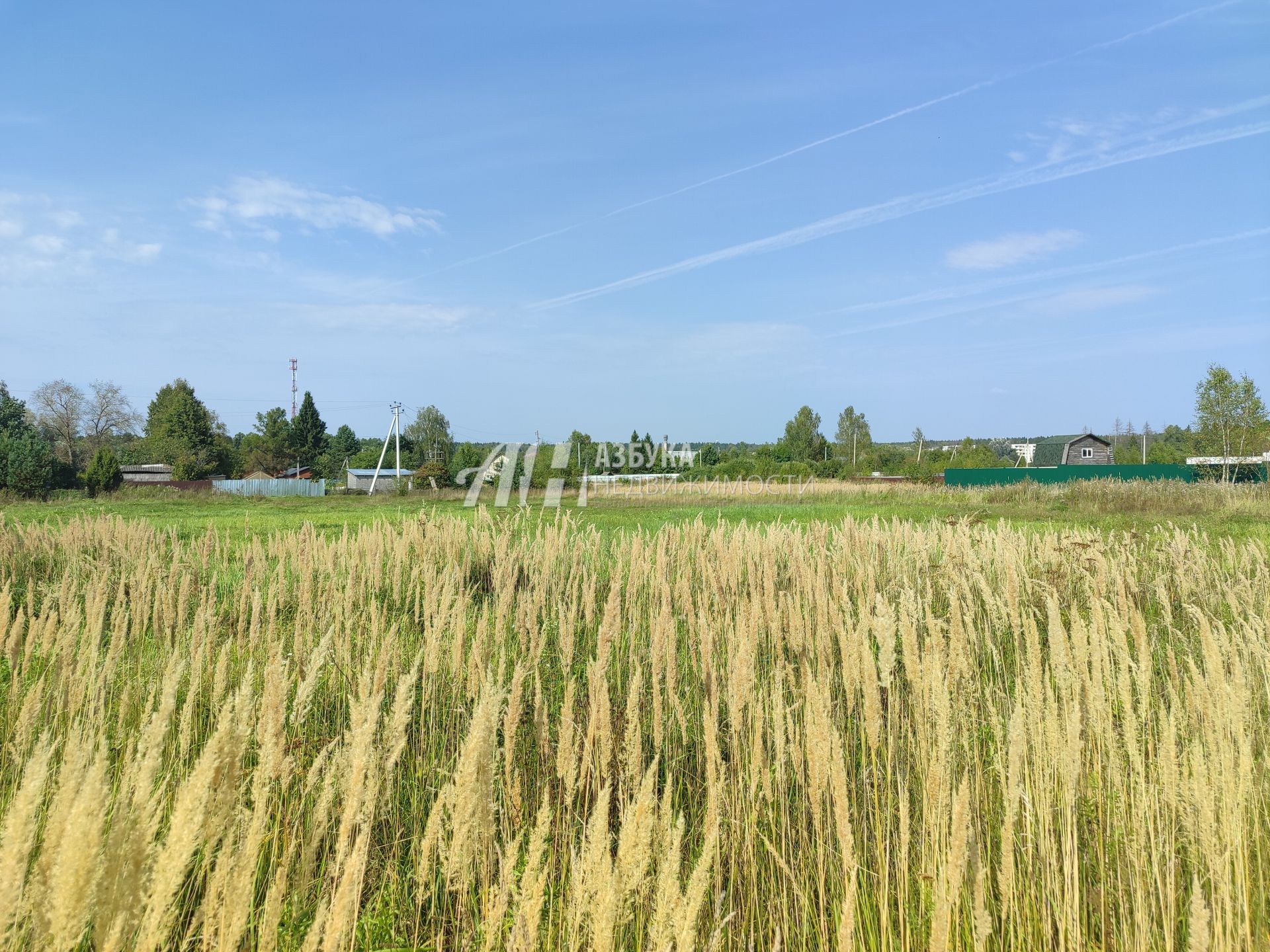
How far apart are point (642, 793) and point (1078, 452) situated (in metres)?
71.8

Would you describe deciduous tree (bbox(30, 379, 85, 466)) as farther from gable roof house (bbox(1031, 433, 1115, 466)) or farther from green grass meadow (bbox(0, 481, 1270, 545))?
gable roof house (bbox(1031, 433, 1115, 466))

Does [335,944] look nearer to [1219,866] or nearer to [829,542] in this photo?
[1219,866]

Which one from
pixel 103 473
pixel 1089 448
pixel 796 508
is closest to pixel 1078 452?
pixel 1089 448

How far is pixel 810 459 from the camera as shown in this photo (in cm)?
5628

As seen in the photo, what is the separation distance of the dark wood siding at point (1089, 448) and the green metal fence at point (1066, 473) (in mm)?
32897

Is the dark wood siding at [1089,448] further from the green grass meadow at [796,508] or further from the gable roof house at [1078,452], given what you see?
the green grass meadow at [796,508]

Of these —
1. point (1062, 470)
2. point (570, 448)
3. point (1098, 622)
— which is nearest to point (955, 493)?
point (1062, 470)

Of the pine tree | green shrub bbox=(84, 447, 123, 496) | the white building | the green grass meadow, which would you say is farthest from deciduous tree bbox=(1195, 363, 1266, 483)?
the pine tree

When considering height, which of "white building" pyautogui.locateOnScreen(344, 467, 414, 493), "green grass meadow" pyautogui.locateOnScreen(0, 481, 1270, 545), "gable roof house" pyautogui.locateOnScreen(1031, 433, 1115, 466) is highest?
"gable roof house" pyautogui.locateOnScreen(1031, 433, 1115, 466)

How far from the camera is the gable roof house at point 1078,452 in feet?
202

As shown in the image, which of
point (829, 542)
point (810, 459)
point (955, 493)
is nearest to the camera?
point (829, 542)

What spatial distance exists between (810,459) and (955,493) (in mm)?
31899

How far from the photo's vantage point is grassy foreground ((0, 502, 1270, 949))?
1.08 metres

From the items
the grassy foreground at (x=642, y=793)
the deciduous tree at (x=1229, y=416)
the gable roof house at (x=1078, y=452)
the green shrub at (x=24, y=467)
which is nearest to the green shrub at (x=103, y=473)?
the green shrub at (x=24, y=467)
